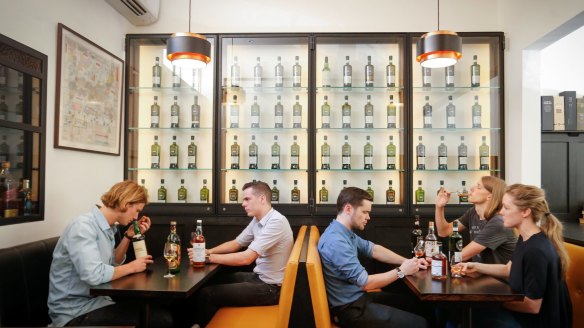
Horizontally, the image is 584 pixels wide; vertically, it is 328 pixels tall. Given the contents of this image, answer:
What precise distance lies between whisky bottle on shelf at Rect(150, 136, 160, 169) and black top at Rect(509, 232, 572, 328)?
3.24 m

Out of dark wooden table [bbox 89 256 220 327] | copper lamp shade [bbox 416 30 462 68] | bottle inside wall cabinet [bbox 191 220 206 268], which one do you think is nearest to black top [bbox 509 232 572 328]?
copper lamp shade [bbox 416 30 462 68]

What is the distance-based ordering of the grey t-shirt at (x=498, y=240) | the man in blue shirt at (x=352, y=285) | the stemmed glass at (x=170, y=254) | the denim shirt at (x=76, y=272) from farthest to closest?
the grey t-shirt at (x=498, y=240)
the stemmed glass at (x=170, y=254)
the man in blue shirt at (x=352, y=285)
the denim shirt at (x=76, y=272)

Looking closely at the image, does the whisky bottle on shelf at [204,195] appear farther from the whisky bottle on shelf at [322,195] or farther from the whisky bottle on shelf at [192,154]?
the whisky bottle on shelf at [322,195]

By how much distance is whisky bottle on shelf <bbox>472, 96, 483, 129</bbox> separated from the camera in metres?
4.05

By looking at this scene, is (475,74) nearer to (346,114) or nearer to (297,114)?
(346,114)

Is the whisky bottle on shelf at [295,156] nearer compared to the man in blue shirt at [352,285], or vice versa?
the man in blue shirt at [352,285]

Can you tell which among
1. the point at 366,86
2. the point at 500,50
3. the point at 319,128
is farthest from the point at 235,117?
the point at 500,50

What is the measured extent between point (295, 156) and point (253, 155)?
16.5 inches

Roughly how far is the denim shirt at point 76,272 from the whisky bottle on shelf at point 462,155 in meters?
3.29

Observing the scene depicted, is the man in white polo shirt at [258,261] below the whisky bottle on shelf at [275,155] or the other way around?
below

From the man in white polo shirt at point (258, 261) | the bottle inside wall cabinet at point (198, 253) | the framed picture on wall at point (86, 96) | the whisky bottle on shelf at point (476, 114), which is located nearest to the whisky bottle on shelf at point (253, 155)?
the man in white polo shirt at point (258, 261)

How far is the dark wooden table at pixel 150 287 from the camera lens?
78.3 inches

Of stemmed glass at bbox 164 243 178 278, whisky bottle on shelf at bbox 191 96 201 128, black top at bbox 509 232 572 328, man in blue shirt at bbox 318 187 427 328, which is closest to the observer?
black top at bbox 509 232 572 328

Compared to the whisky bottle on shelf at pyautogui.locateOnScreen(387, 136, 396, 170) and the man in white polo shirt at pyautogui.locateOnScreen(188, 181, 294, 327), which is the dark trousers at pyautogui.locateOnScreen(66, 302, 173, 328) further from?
the whisky bottle on shelf at pyautogui.locateOnScreen(387, 136, 396, 170)
